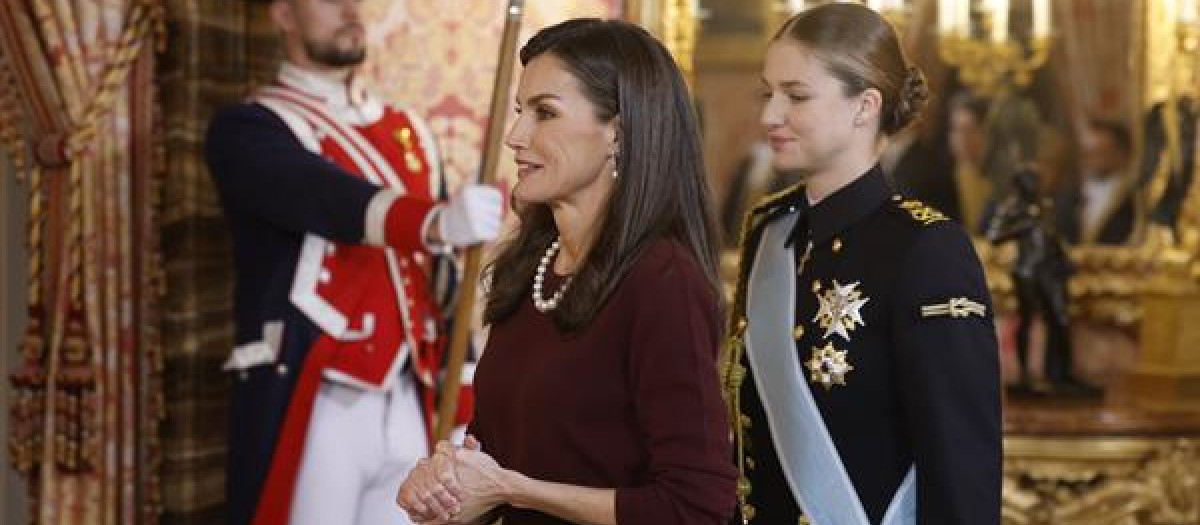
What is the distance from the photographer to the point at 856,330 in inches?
92.9

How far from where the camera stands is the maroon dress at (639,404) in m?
1.95

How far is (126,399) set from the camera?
160 inches

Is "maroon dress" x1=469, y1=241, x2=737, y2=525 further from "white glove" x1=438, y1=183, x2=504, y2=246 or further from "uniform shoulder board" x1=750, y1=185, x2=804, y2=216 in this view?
"white glove" x1=438, y1=183, x2=504, y2=246

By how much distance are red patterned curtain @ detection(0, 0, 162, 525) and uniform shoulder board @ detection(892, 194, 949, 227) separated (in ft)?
6.78

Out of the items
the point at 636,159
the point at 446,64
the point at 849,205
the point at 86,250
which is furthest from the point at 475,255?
the point at 636,159

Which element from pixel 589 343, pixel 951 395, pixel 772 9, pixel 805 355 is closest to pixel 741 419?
pixel 805 355

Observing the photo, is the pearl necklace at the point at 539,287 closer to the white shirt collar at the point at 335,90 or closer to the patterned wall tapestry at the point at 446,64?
the white shirt collar at the point at 335,90

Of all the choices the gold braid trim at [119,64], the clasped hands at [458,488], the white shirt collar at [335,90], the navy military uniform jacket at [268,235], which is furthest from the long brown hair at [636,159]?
the gold braid trim at [119,64]

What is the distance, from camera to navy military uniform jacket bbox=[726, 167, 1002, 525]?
2.22m

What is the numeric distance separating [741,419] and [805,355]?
0.54 ft

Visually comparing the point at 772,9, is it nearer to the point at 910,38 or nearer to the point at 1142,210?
the point at 910,38

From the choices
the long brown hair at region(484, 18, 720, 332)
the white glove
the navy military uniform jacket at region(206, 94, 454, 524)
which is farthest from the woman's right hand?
the navy military uniform jacket at region(206, 94, 454, 524)

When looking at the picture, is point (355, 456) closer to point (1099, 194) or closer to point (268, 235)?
point (268, 235)

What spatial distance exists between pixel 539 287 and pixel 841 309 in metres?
0.46
